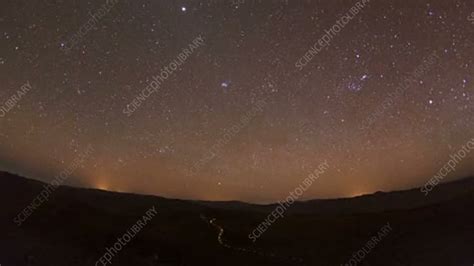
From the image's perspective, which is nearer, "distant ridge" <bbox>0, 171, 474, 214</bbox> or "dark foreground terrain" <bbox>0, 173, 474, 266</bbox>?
"dark foreground terrain" <bbox>0, 173, 474, 266</bbox>

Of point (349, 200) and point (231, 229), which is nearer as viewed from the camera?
point (231, 229)

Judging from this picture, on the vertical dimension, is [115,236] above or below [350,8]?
below

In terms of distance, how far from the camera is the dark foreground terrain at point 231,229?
693cm

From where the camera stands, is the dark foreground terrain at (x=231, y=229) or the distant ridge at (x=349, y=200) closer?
the dark foreground terrain at (x=231, y=229)

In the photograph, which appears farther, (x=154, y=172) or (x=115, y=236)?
(x=154, y=172)

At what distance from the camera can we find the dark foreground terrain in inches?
273

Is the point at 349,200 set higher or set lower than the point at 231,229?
higher

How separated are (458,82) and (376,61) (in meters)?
1.08

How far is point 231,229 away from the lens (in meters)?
7.46

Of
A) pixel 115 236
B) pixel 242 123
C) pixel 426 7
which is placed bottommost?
pixel 115 236

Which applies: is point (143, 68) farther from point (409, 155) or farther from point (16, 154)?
point (409, 155)

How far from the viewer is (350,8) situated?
827 cm

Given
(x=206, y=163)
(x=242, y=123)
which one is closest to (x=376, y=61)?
(x=242, y=123)

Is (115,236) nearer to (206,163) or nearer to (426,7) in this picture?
(206,163)
